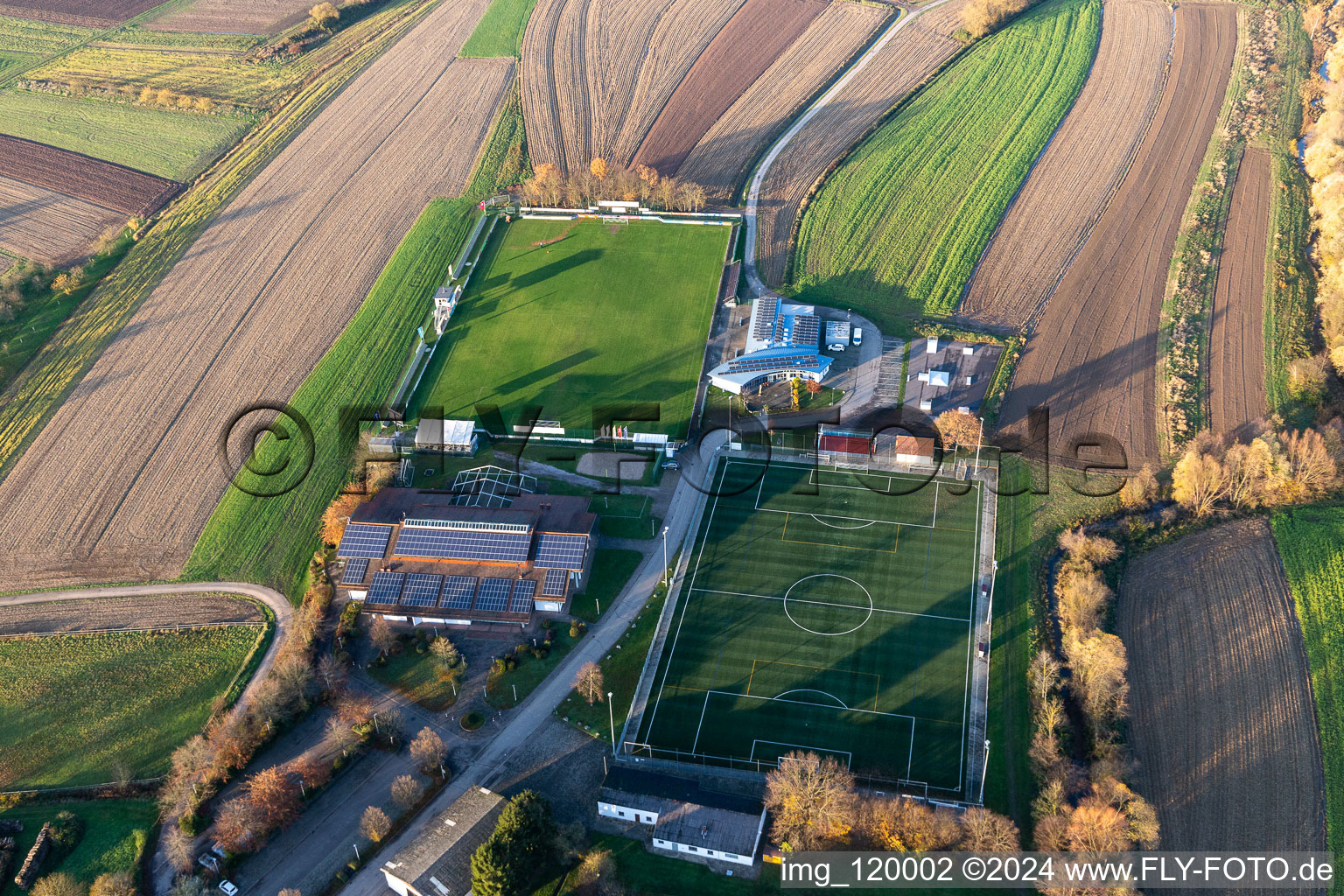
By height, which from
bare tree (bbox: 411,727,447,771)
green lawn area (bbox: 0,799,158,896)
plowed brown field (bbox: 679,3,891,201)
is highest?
plowed brown field (bbox: 679,3,891,201)

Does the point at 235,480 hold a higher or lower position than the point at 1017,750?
higher

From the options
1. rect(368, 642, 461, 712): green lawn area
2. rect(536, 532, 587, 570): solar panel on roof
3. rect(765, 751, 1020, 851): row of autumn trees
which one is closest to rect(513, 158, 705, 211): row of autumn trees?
rect(536, 532, 587, 570): solar panel on roof

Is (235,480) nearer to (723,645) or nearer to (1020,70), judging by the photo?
(723,645)

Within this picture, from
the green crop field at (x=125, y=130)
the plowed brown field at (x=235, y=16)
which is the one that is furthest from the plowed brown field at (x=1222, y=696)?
the plowed brown field at (x=235, y=16)

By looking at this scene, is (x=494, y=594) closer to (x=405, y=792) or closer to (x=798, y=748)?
(x=405, y=792)

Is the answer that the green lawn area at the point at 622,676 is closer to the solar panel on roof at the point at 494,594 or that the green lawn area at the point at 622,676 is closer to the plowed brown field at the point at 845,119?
the solar panel on roof at the point at 494,594

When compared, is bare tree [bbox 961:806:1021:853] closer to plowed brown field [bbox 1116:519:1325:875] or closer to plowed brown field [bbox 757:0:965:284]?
plowed brown field [bbox 1116:519:1325:875]

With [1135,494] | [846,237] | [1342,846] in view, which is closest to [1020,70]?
[846,237]
